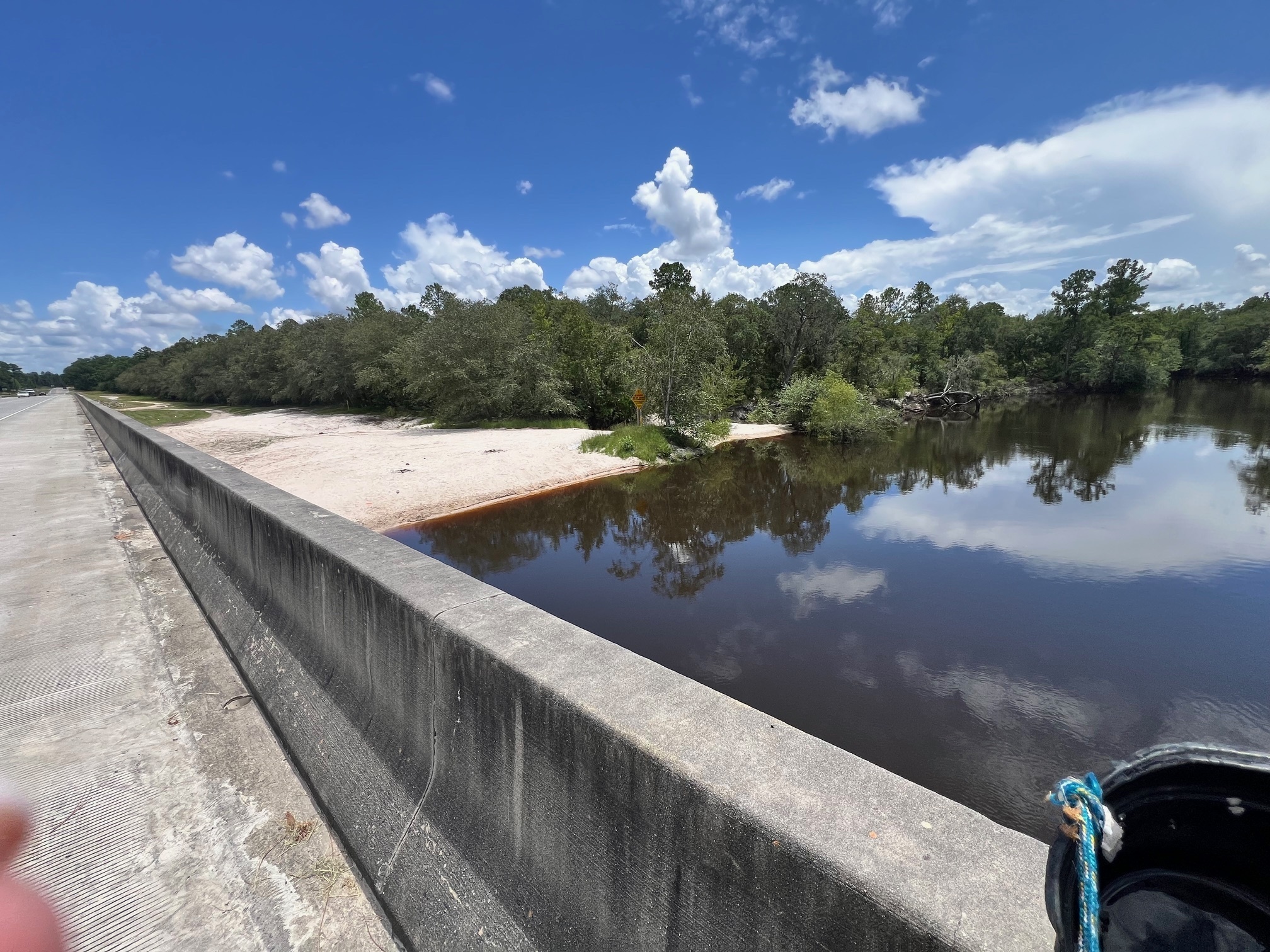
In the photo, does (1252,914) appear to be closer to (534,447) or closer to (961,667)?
(961,667)

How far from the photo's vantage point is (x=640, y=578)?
1017 centimetres

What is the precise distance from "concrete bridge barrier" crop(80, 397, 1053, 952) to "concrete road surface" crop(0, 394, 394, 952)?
0.21 metres

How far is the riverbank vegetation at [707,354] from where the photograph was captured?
2883cm

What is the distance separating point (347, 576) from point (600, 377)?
2853 centimetres

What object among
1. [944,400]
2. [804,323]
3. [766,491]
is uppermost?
[804,323]

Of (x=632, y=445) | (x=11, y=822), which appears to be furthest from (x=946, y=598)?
(x=632, y=445)

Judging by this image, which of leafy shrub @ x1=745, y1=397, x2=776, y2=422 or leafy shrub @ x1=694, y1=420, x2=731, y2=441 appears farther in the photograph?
leafy shrub @ x1=745, y1=397, x2=776, y2=422

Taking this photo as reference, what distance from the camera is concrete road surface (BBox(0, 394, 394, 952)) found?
2416 mm

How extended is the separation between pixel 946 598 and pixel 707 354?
1831 cm

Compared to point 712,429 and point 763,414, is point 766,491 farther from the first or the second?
point 763,414

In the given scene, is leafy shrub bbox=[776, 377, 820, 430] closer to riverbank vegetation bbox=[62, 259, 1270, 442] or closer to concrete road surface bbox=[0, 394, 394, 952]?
riverbank vegetation bbox=[62, 259, 1270, 442]

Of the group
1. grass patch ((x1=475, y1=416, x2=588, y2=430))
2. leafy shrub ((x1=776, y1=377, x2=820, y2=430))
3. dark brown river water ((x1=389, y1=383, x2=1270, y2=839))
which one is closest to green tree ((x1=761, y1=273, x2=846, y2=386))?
leafy shrub ((x1=776, y1=377, x2=820, y2=430))


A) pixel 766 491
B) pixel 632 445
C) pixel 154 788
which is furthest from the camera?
pixel 632 445

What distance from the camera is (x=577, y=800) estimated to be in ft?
6.17
